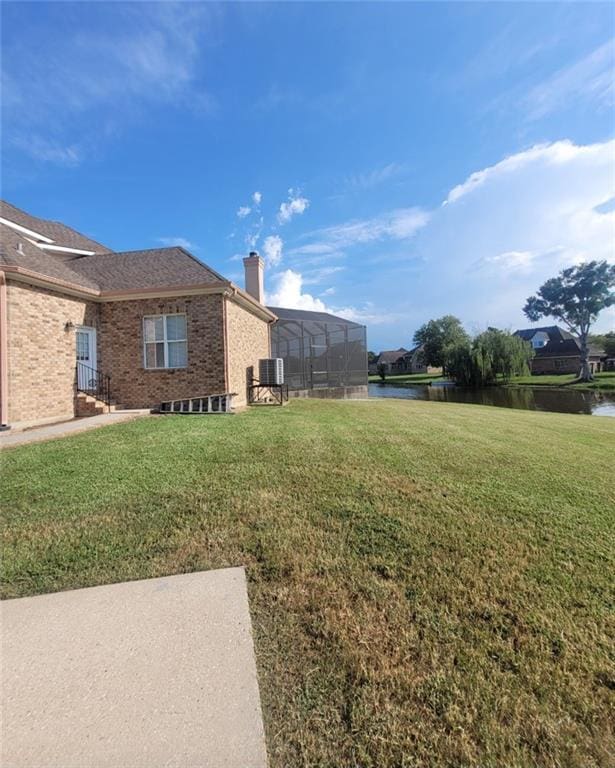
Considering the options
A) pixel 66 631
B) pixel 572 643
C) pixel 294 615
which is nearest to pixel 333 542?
pixel 294 615

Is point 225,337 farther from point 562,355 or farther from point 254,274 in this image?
point 562,355

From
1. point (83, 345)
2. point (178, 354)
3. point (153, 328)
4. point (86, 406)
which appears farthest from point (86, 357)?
point (178, 354)

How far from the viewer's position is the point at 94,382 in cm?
1042

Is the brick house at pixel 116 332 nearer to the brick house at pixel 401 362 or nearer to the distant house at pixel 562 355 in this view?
the distant house at pixel 562 355

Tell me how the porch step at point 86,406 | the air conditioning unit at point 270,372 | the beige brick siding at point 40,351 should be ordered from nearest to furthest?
the beige brick siding at point 40,351
the porch step at point 86,406
the air conditioning unit at point 270,372

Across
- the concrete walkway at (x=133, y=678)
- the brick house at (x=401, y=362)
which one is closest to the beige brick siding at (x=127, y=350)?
the concrete walkway at (x=133, y=678)

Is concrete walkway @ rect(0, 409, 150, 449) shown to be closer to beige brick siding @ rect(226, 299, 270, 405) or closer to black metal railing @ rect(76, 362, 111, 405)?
black metal railing @ rect(76, 362, 111, 405)

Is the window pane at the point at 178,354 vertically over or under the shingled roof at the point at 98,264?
under

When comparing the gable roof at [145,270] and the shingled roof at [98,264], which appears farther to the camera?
the gable roof at [145,270]

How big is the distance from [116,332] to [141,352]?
0.94 m

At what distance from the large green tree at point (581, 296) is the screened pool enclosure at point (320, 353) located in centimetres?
3361

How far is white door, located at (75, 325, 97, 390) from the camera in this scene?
10102 millimetres

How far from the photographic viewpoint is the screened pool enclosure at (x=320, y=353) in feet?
66.9

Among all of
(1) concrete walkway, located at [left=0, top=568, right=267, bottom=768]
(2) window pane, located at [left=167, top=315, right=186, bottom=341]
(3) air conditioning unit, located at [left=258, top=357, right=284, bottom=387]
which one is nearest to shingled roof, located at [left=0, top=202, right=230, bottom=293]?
(2) window pane, located at [left=167, top=315, right=186, bottom=341]
